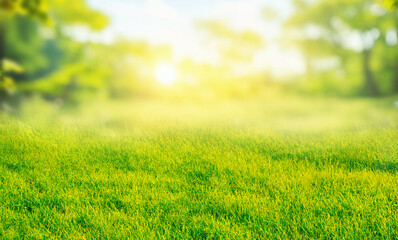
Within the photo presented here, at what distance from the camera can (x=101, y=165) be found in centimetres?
397

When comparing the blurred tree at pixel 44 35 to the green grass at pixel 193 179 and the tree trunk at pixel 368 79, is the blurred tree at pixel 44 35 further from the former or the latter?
the tree trunk at pixel 368 79

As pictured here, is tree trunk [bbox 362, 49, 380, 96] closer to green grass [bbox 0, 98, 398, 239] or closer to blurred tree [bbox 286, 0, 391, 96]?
blurred tree [bbox 286, 0, 391, 96]

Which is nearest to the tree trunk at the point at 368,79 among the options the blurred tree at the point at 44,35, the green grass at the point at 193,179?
the green grass at the point at 193,179

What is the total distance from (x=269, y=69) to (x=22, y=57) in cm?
707

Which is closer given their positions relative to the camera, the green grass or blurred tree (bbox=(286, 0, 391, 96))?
the green grass

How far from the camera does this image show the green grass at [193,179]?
9.64ft

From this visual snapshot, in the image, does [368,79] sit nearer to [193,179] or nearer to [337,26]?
[337,26]

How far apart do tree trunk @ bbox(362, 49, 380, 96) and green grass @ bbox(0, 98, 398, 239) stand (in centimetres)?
713

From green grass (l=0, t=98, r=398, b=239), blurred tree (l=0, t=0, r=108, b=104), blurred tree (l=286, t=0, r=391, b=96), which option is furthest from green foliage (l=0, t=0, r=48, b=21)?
blurred tree (l=286, t=0, r=391, b=96)

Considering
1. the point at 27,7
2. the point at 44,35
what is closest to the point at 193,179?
the point at 27,7

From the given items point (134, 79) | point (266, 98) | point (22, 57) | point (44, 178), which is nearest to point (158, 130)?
point (44, 178)

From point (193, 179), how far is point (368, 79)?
11.3 m

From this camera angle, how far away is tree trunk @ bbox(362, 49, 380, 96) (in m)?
11.8

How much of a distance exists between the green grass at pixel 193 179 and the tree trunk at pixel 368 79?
713cm
